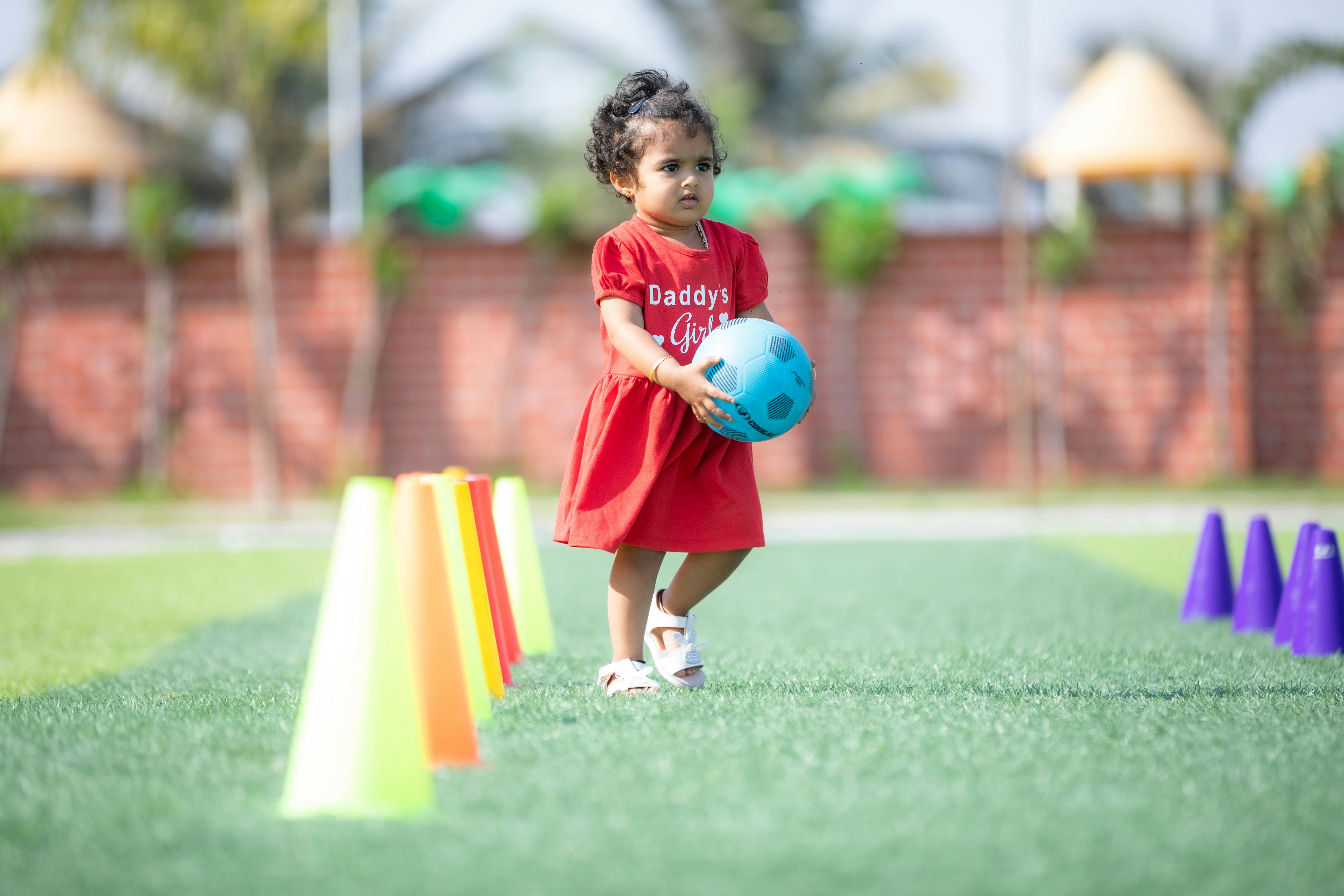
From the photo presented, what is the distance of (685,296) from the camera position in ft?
14.4

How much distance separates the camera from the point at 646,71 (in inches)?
183

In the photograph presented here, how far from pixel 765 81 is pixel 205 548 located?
1591 cm

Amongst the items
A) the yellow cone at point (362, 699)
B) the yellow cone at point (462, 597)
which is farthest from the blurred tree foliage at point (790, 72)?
the yellow cone at point (362, 699)

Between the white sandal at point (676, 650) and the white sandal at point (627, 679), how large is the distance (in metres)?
0.07

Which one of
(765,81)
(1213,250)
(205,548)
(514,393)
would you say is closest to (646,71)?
(205,548)

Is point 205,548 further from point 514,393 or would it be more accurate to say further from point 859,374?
point 859,374

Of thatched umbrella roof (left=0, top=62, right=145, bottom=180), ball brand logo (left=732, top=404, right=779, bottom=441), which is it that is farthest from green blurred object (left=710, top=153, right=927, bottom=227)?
ball brand logo (left=732, top=404, right=779, bottom=441)

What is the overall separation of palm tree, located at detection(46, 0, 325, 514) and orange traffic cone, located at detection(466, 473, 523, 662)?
9.15m

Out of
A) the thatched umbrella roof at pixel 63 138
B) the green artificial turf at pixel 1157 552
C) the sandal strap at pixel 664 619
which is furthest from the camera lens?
the thatched umbrella roof at pixel 63 138

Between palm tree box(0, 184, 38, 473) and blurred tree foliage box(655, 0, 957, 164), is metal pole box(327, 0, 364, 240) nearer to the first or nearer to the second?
blurred tree foliage box(655, 0, 957, 164)

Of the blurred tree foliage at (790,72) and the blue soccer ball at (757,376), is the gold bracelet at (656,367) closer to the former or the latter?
the blue soccer ball at (757,376)

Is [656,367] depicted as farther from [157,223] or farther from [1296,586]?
[157,223]

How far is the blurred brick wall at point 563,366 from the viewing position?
52.1 ft

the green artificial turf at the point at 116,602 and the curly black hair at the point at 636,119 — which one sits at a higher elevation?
the curly black hair at the point at 636,119
